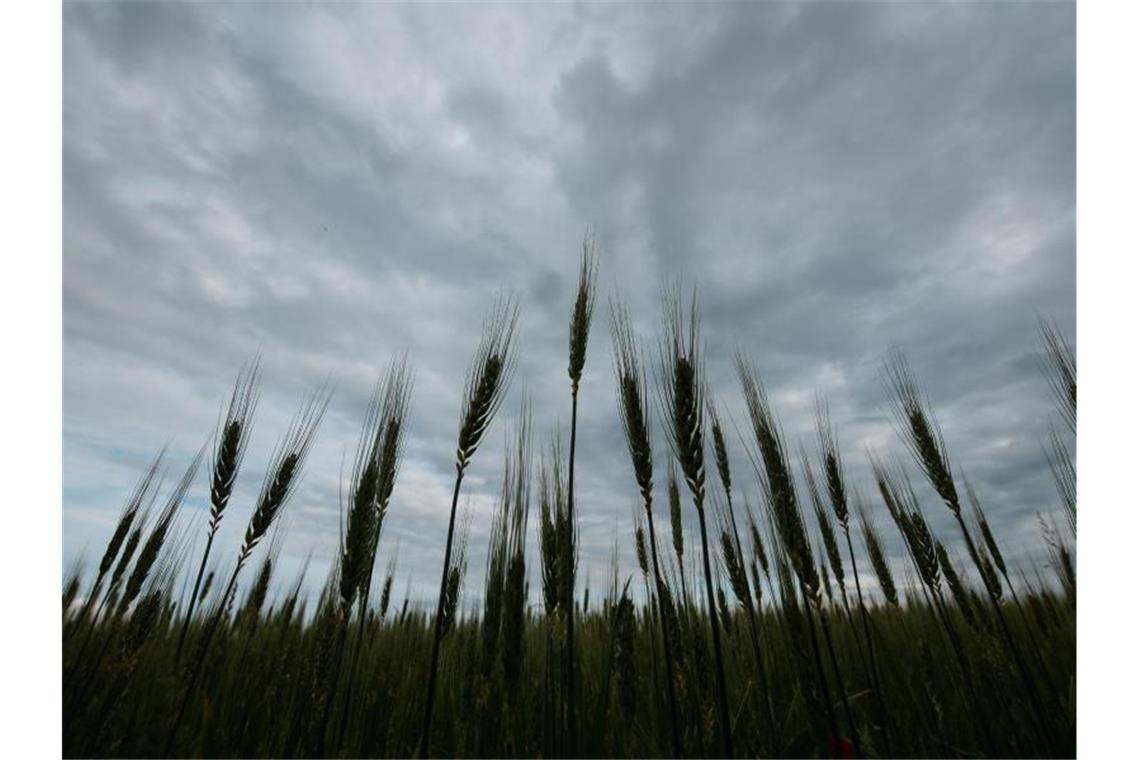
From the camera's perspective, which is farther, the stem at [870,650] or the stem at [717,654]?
the stem at [870,650]

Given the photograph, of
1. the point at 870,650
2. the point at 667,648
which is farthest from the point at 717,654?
the point at 870,650

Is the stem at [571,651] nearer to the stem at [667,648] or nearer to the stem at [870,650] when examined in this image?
the stem at [667,648]

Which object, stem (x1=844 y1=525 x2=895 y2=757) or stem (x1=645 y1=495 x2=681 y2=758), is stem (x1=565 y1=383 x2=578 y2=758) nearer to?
stem (x1=645 y1=495 x2=681 y2=758)

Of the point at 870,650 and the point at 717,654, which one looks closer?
the point at 717,654

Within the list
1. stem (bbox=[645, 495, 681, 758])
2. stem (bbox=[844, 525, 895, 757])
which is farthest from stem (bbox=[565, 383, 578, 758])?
stem (bbox=[844, 525, 895, 757])

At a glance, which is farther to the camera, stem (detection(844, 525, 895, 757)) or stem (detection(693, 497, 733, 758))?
stem (detection(844, 525, 895, 757))

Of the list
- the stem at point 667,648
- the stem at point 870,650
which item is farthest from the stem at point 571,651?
the stem at point 870,650

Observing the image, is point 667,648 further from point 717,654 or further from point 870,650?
point 870,650

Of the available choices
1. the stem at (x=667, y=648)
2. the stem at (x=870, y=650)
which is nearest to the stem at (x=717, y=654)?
the stem at (x=667, y=648)

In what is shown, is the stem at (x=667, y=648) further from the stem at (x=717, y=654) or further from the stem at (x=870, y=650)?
the stem at (x=870, y=650)

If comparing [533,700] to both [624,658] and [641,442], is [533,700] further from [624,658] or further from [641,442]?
[641,442]

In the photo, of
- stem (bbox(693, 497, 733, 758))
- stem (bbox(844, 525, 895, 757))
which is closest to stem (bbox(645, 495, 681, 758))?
stem (bbox(693, 497, 733, 758))

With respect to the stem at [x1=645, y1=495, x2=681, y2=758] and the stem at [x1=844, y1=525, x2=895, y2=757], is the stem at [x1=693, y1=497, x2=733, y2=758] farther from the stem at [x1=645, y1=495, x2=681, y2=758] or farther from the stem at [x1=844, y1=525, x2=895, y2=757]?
the stem at [x1=844, y1=525, x2=895, y2=757]

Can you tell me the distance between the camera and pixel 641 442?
259 cm
